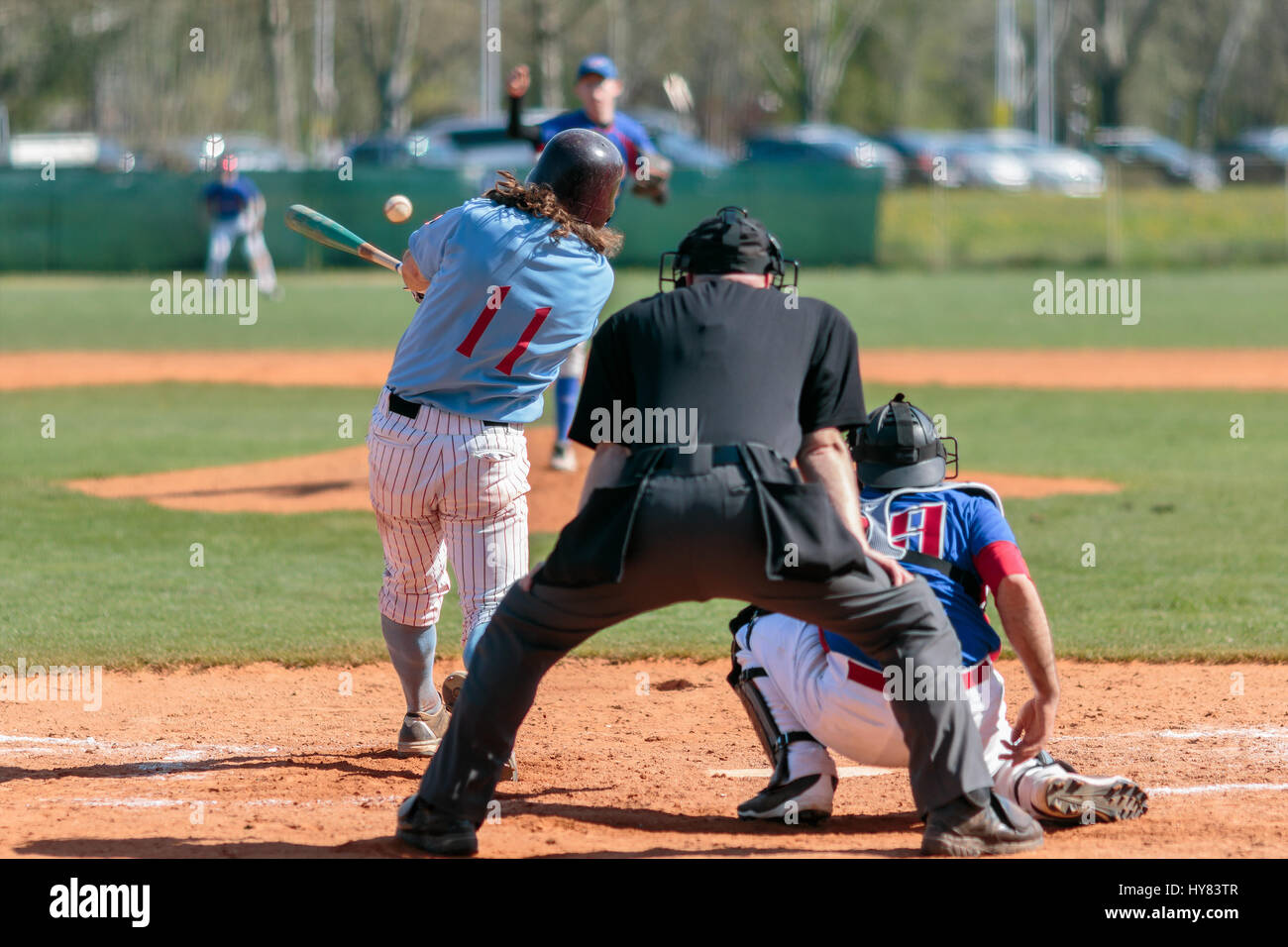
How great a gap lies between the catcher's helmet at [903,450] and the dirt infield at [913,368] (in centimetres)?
1283

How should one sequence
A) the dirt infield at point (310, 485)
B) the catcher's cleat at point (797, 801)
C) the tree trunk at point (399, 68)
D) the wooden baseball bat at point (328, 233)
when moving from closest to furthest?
the catcher's cleat at point (797, 801) → the wooden baseball bat at point (328, 233) → the dirt infield at point (310, 485) → the tree trunk at point (399, 68)

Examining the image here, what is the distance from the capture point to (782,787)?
14.8 feet

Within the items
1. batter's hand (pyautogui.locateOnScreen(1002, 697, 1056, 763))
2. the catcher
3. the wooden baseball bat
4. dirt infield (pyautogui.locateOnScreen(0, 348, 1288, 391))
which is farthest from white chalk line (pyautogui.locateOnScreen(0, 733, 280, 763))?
dirt infield (pyautogui.locateOnScreen(0, 348, 1288, 391))

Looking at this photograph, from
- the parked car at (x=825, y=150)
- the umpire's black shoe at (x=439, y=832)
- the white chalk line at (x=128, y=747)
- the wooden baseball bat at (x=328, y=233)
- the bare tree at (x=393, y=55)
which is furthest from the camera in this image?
the bare tree at (x=393, y=55)

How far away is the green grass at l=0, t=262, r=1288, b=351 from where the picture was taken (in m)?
21.6

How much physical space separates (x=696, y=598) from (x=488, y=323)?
51.0 inches

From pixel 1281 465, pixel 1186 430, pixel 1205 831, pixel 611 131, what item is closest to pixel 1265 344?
pixel 1186 430

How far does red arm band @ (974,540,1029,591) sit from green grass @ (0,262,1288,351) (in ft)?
40.5

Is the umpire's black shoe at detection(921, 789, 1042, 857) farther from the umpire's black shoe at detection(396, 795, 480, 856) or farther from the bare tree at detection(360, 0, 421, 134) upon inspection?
the bare tree at detection(360, 0, 421, 134)

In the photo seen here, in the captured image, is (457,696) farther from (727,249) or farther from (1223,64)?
(1223,64)

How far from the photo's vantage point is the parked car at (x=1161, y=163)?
40719mm

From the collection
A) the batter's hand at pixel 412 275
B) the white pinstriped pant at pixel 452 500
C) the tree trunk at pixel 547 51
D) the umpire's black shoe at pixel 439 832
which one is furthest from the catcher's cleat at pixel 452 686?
the tree trunk at pixel 547 51

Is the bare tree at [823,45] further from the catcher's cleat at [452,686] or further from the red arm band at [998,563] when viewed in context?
the red arm band at [998,563]

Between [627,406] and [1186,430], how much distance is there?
1129cm
